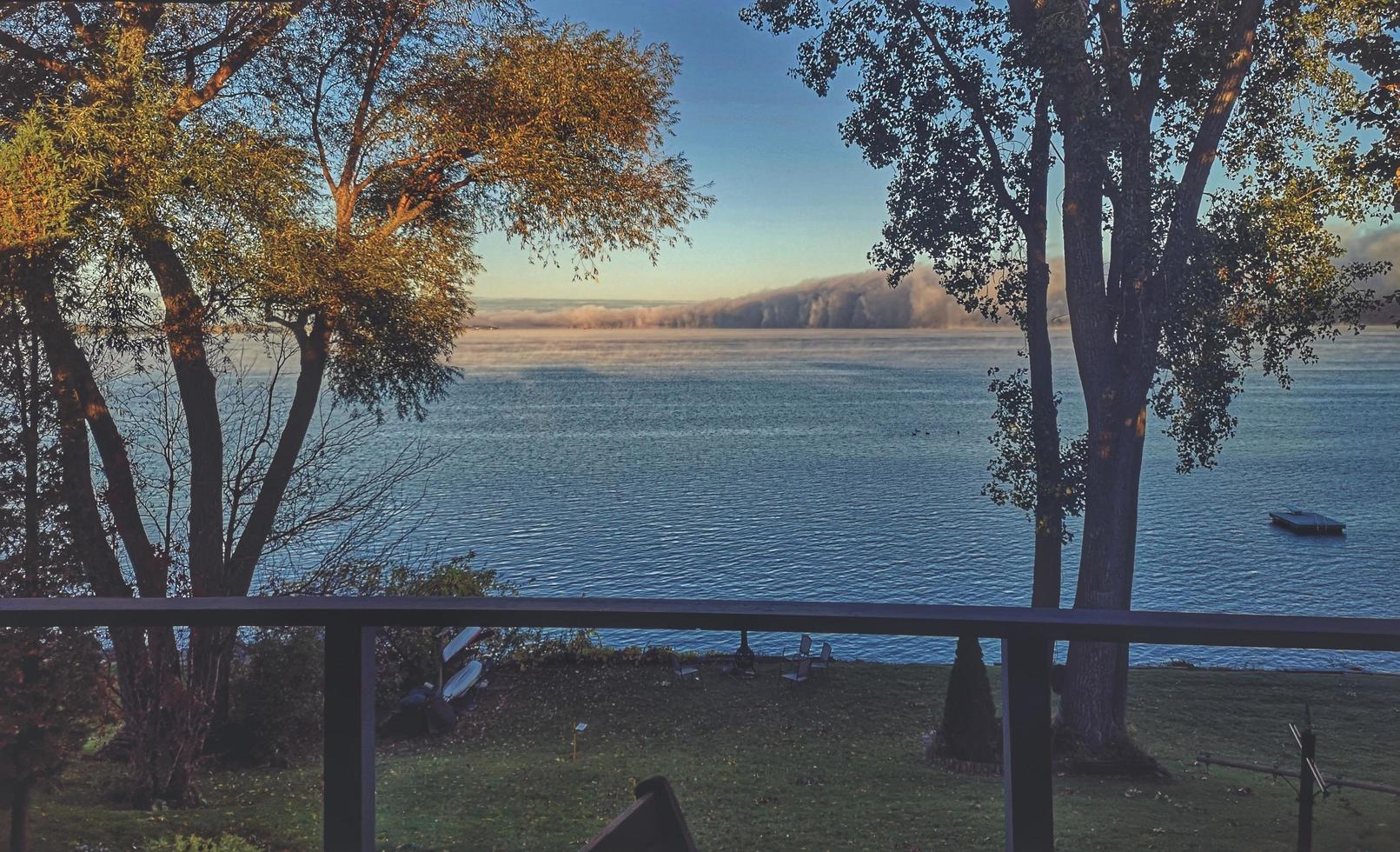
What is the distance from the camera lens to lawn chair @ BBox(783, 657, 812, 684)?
65.3 ft

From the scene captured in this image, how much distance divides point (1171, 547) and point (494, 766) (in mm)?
34196

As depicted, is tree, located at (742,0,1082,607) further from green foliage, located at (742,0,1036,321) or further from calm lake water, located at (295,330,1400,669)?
calm lake water, located at (295,330,1400,669)

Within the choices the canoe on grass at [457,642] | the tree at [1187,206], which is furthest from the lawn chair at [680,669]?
the tree at [1187,206]

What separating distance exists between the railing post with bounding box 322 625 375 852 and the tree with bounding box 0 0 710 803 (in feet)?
28.3

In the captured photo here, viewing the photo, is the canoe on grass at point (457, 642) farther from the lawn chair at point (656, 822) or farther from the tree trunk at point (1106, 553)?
the lawn chair at point (656, 822)

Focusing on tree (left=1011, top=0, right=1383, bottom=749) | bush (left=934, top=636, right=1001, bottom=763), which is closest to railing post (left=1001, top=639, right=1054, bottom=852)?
bush (left=934, top=636, right=1001, bottom=763)

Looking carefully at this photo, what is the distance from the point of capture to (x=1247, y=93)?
39.4ft

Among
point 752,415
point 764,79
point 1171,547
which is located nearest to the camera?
point 1171,547

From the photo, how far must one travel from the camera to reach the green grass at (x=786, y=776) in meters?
9.65

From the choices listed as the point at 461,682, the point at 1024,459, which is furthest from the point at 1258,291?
the point at 461,682

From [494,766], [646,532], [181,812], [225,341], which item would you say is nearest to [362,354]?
[225,341]

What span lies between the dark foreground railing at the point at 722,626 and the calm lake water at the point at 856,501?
64.6 ft

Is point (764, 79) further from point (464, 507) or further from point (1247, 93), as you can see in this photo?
point (1247, 93)

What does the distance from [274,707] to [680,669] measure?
32.9 feet
